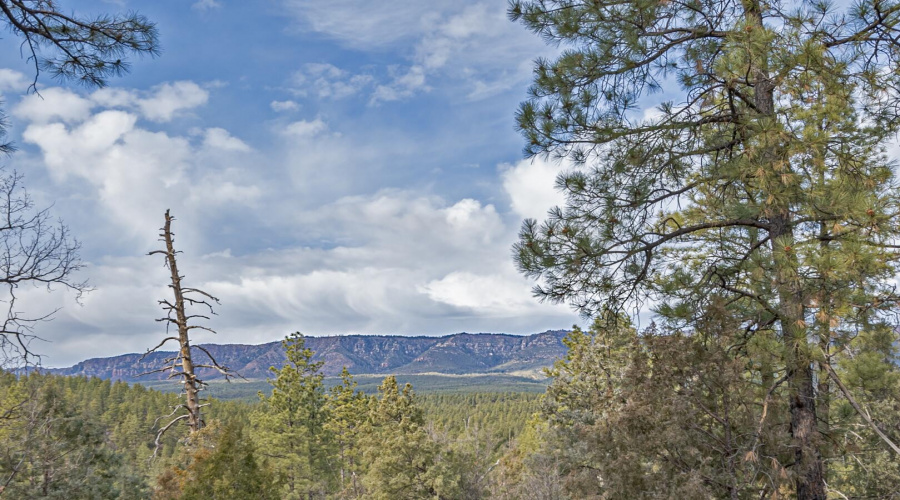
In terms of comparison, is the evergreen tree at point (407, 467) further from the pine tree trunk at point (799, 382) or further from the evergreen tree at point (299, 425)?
the pine tree trunk at point (799, 382)

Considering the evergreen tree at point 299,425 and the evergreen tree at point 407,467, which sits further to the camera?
the evergreen tree at point 299,425

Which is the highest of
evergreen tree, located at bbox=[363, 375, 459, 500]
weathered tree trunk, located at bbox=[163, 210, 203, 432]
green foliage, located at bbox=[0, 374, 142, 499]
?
weathered tree trunk, located at bbox=[163, 210, 203, 432]

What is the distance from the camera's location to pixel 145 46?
461 centimetres

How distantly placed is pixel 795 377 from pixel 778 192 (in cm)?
215

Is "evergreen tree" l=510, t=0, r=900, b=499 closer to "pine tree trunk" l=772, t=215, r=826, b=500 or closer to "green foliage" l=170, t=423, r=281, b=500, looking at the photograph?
"pine tree trunk" l=772, t=215, r=826, b=500

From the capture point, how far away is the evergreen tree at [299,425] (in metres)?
25.5

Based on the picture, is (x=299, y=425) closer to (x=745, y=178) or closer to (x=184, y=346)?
(x=184, y=346)

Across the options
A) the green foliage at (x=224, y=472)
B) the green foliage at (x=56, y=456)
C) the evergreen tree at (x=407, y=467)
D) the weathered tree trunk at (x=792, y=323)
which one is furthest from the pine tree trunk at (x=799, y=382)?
the evergreen tree at (x=407, y=467)

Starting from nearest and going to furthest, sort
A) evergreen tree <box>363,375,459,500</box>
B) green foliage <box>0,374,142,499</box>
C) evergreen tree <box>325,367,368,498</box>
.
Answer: green foliage <box>0,374,142,499</box>
evergreen tree <box>363,375,459,500</box>
evergreen tree <box>325,367,368,498</box>

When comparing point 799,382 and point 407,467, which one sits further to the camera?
point 407,467

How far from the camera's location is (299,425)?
27016mm

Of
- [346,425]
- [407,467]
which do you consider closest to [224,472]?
[407,467]

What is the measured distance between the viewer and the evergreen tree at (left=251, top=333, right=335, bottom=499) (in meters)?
25.5

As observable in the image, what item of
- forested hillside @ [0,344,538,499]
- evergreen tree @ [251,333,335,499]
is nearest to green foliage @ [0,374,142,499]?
forested hillside @ [0,344,538,499]
